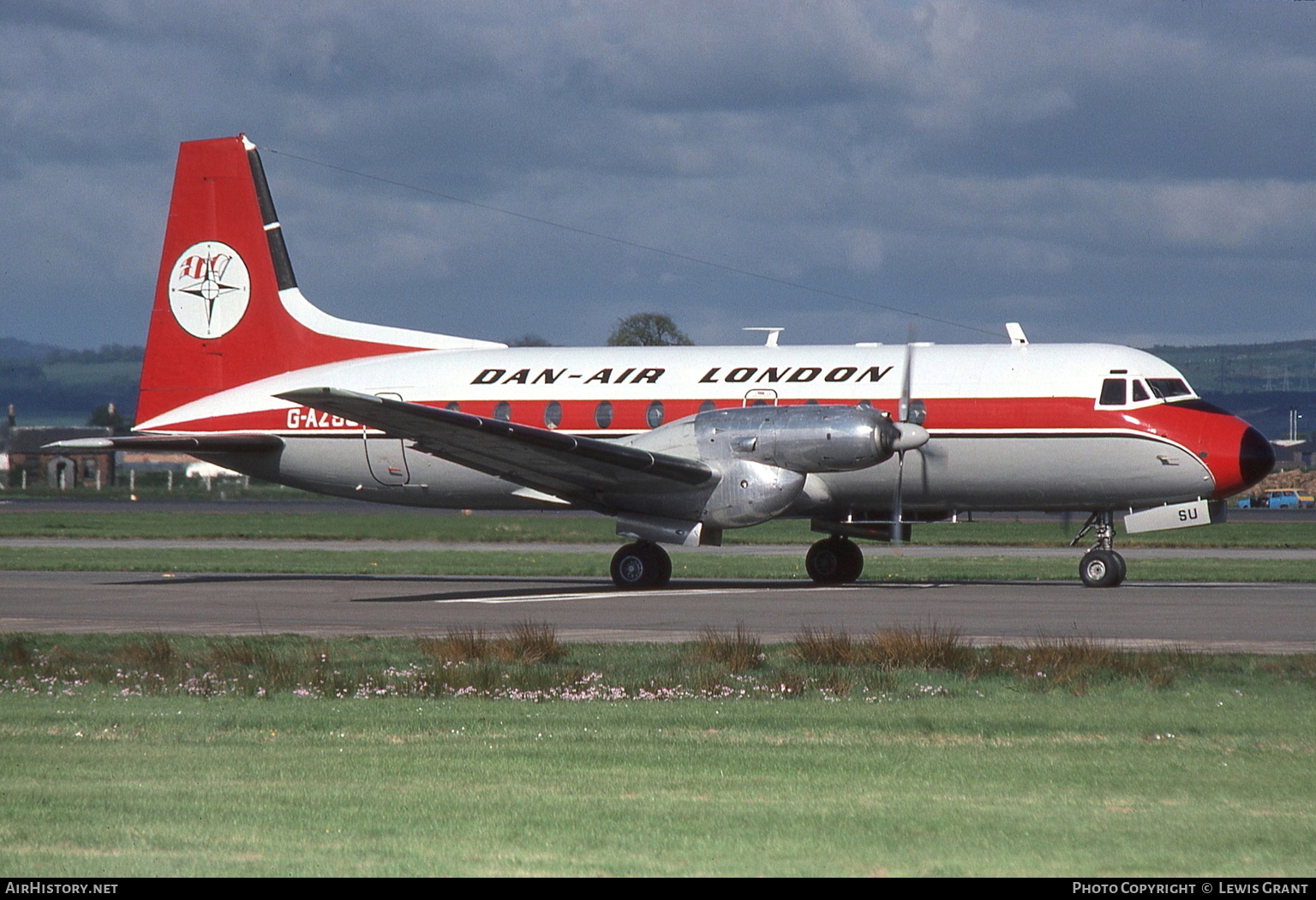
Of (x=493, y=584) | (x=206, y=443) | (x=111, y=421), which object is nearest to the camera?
(x=493, y=584)

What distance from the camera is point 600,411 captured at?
26.5m

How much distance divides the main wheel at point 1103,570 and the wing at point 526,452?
21.5 ft

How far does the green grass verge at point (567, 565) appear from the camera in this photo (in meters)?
29.9

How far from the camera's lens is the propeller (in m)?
23.5

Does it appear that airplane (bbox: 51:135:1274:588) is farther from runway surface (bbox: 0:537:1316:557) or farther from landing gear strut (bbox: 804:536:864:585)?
runway surface (bbox: 0:537:1316:557)

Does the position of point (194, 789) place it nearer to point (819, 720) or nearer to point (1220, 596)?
point (819, 720)

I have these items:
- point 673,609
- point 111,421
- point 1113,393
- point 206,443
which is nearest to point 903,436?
point 1113,393

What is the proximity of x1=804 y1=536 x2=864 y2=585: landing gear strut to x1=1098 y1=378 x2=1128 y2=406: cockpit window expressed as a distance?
17.3 ft

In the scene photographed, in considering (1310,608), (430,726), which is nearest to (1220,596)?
(1310,608)

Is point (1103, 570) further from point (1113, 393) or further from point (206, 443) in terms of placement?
point (206, 443)

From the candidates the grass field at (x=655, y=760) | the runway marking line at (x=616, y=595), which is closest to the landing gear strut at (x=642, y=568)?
the runway marking line at (x=616, y=595)

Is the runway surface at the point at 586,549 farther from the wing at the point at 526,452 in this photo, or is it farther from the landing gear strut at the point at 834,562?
the wing at the point at 526,452

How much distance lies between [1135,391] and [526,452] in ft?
32.8

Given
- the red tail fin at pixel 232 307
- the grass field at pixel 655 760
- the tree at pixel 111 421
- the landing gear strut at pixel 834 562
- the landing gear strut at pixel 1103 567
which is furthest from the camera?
the tree at pixel 111 421
